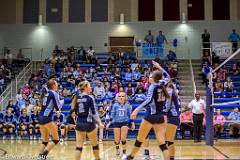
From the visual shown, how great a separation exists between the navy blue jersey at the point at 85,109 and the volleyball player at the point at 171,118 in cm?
177

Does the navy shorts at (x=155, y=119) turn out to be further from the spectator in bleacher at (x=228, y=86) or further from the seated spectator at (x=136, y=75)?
the seated spectator at (x=136, y=75)

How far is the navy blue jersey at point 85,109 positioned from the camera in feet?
30.1

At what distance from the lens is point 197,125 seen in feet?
57.9

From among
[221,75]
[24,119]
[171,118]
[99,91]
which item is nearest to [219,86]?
[221,75]

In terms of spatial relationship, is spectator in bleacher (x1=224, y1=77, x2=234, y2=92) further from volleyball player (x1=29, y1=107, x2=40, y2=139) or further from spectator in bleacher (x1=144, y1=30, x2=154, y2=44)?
volleyball player (x1=29, y1=107, x2=40, y2=139)

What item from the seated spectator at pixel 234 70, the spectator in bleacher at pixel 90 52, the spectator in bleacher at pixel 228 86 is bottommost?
the spectator in bleacher at pixel 228 86

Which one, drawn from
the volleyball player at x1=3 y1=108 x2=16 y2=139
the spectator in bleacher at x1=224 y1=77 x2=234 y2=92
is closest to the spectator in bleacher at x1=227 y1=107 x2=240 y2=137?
the spectator in bleacher at x1=224 y1=77 x2=234 y2=92

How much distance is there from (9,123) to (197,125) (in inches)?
338

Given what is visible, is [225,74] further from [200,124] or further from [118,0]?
[118,0]

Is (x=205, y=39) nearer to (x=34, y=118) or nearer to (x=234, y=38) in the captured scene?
(x=234, y=38)

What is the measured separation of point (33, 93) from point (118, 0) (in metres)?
11.0

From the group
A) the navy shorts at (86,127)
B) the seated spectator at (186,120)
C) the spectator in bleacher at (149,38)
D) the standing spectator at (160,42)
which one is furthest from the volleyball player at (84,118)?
the spectator in bleacher at (149,38)

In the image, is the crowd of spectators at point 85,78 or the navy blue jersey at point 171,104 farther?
the crowd of spectators at point 85,78

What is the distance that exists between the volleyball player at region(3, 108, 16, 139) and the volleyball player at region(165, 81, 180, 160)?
11.6 metres
